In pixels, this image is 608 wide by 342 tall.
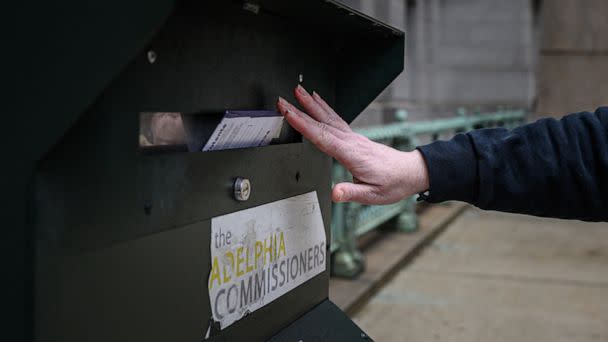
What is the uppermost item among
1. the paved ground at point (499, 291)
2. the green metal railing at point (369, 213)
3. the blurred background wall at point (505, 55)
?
the blurred background wall at point (505, 55)

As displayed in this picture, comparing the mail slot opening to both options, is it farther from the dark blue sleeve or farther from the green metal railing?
the green metal railing

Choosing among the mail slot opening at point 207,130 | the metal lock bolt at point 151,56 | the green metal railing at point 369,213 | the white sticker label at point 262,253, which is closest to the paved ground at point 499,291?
the green metal railing at point 369,213

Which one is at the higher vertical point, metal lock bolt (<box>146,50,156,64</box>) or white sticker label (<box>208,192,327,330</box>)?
metal lock bolt (<box>146,50,156,64</box>)

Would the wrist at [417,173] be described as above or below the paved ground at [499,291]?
above

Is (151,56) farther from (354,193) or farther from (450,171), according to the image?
(450,171)

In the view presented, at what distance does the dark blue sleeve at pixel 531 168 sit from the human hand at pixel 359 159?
0.05 m

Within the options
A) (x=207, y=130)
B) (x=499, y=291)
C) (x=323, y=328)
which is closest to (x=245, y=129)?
A: (x=207, y=130)

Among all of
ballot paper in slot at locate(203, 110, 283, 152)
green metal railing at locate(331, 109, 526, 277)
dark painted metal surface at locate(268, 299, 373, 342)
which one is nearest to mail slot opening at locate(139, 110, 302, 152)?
ballot paper in slot at locate(203, 110, 283, 152)

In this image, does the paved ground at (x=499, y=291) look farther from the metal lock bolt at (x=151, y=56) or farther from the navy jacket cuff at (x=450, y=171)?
the metal lock bolt at (x=151, y=56)

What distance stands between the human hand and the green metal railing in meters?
3.15

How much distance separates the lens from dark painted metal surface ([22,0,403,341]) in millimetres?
999

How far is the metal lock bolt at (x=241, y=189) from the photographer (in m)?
1.40

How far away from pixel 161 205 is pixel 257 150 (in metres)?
0.32

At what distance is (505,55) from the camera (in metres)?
14.9
